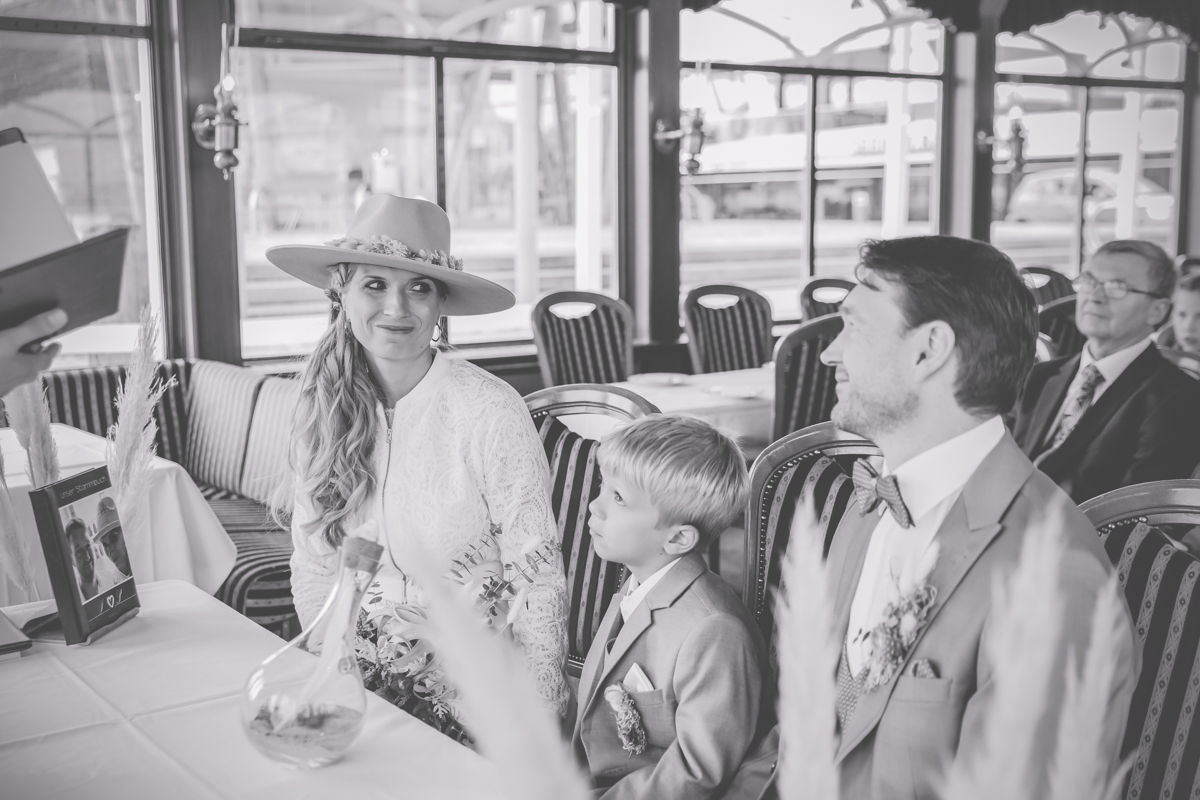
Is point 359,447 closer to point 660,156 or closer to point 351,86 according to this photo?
point 351,86

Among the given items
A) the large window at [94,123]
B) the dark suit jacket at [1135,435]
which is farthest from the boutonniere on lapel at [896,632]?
the large window at [94,123]

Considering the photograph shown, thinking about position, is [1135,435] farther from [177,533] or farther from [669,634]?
[177,533]

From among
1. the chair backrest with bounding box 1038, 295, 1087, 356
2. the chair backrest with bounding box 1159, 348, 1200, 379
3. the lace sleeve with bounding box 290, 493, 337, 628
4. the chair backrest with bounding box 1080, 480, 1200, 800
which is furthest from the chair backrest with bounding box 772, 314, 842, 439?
the chair backrest with bounding box 1080, 480, 1200, 800

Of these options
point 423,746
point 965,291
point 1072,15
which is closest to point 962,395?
point 965,291

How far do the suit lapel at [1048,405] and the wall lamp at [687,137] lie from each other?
3368 millimetres

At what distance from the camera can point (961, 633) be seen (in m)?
1.24

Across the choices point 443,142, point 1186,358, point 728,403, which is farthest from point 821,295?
point 1186,358

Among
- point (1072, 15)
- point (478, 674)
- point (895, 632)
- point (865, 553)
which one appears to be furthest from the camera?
point (1072, 15)

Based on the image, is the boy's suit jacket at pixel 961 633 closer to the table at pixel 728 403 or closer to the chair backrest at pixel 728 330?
the table at pixel 728 403

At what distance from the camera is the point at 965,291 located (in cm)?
139

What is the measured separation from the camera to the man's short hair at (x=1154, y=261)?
3.34m

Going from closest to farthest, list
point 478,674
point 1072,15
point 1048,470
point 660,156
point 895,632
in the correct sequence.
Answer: point 478,674
point 895,632
point 1048,470
point 660,156
point 1072,15

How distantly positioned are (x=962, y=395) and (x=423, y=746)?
813 millimetres

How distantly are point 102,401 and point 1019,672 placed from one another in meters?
5.19
